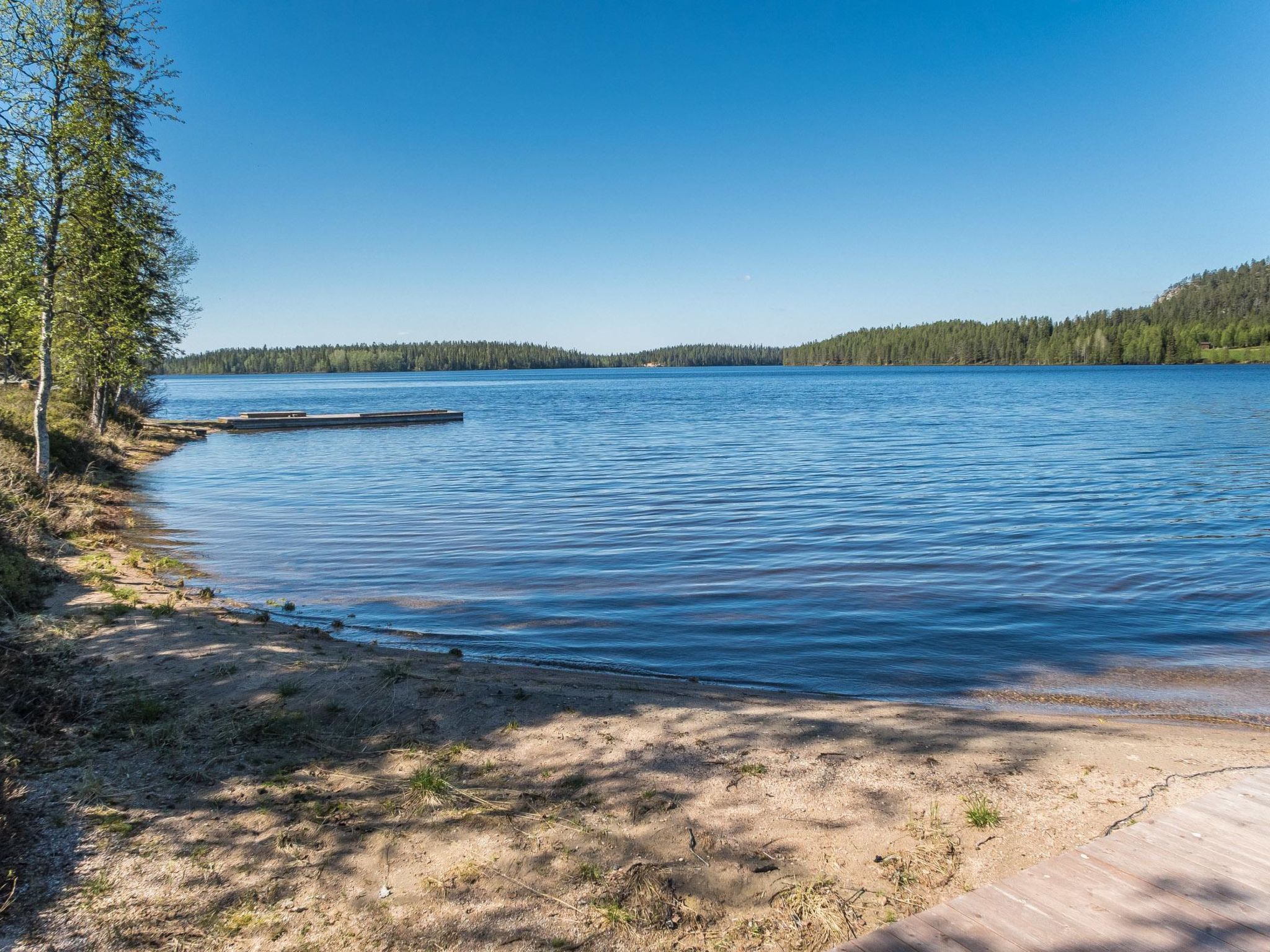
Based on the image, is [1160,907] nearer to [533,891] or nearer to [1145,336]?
[533,891]

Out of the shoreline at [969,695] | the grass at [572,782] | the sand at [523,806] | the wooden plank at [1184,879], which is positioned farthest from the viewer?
the shoreline at [969,695]

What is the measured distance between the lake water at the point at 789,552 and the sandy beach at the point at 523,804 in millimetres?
1973

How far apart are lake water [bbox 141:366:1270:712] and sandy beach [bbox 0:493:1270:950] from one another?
6.47 feet

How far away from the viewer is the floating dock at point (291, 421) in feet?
163

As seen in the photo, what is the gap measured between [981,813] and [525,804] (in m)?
2.93

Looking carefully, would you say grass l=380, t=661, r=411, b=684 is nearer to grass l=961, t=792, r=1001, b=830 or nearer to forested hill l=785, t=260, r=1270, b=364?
grass l=961, t=792, r=1001, b=830

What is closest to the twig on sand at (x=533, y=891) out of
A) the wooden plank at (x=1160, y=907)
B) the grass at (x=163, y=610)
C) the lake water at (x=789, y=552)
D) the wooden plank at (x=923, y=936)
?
the wooden plank at (x=923, y=936)

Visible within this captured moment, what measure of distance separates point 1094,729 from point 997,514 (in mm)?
12449

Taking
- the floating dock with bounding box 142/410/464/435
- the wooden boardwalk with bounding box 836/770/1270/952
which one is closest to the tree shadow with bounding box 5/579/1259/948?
the wooden boardwalk with bounding box 836/770/1270/952

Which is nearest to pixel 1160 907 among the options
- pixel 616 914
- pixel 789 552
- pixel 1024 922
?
pixel 1024 922

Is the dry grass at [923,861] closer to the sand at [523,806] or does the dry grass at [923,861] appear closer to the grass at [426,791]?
the sand at [523,806]

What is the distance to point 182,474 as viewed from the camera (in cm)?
2864

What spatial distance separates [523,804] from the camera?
16.8 feet

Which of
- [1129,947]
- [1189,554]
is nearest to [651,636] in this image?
[1129,947]
